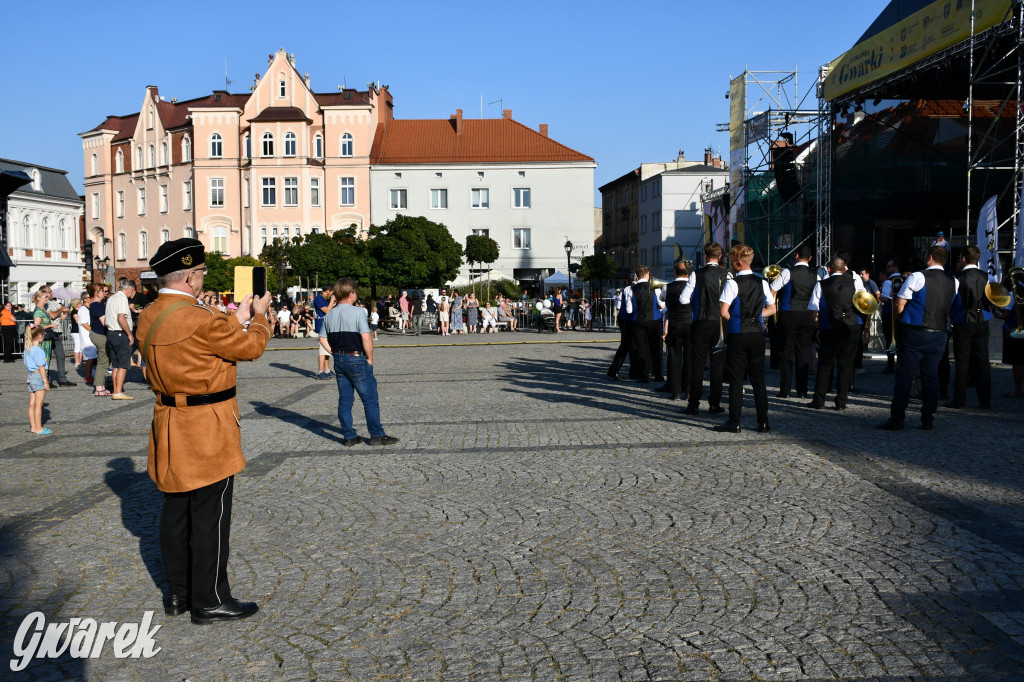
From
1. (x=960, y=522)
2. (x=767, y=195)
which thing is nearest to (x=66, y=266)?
(x=767, y=195)

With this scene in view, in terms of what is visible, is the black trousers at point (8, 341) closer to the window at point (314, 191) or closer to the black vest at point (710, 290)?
the black vest at point (710, 290)

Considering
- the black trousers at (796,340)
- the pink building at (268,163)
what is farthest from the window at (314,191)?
the black trousers at (796,340)

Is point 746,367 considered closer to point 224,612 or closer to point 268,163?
point 224,612

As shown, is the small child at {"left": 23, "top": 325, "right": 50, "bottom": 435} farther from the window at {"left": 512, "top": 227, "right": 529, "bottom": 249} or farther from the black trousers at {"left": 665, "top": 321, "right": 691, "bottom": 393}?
the window at {"left": 512, "top": 227, "right": 529, "bottom": 249}

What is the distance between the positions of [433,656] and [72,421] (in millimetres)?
9283

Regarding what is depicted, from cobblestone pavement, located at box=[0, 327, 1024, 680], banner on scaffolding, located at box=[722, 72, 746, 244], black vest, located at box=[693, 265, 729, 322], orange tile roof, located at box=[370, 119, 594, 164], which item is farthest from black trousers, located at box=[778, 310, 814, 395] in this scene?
orange tile roof, located at box=[370, 119, 594, 164]

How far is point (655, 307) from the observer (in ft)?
50.3

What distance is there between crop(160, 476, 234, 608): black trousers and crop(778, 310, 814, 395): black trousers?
30.2ft

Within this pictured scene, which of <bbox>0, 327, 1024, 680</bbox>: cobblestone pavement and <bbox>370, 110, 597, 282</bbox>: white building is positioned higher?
<bbox>370, 110, 597, 282</bbox>: white building

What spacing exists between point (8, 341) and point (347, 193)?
43.1 meters

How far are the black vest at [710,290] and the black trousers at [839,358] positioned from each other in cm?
160

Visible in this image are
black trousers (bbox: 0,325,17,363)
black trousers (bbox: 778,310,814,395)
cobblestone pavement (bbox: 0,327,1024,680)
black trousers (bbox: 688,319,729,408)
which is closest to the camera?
cobblestone pavement (bbox: 0,327,1024,680)

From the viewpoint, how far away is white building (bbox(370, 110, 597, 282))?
6562cm

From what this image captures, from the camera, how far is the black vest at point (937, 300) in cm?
949
